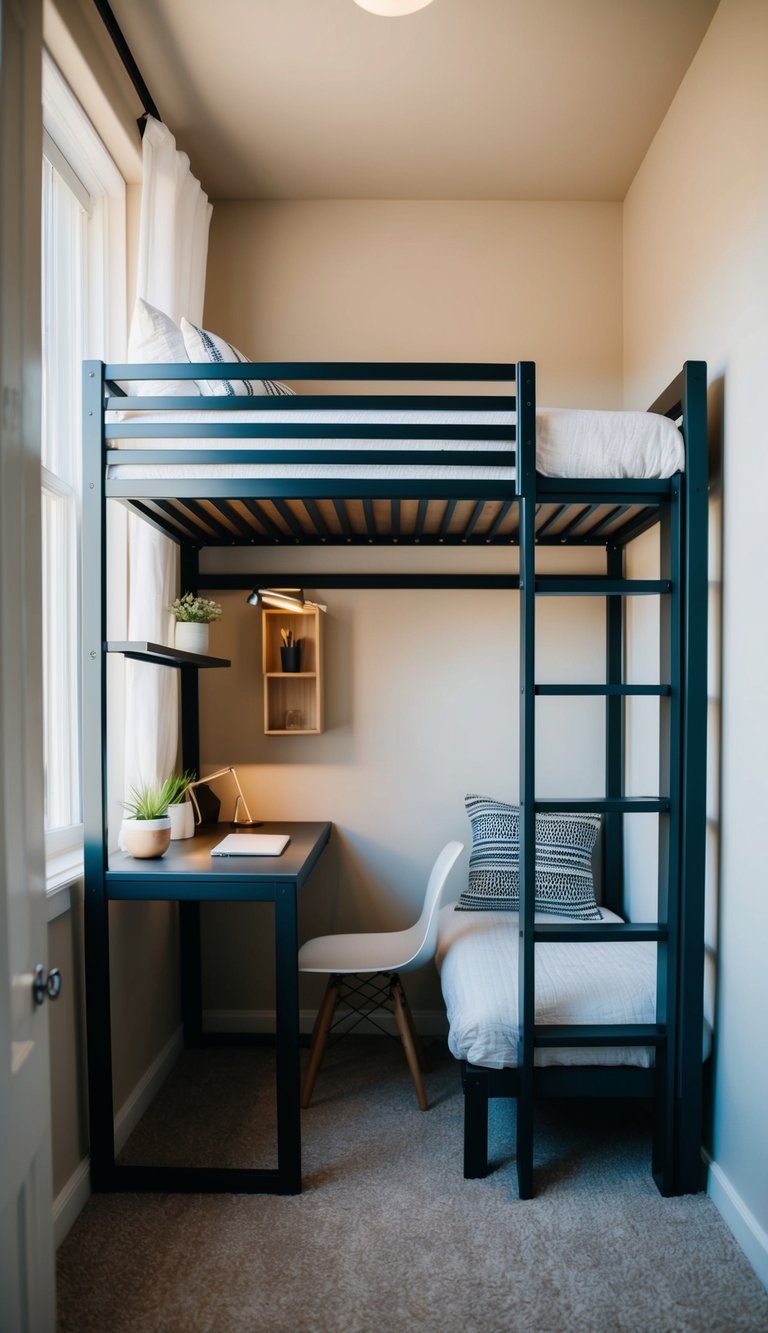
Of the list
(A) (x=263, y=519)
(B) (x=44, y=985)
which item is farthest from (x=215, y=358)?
(B) (x=44, y=985)

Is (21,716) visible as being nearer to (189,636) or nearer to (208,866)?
(208,866)

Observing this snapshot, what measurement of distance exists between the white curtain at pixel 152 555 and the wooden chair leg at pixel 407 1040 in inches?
42.1

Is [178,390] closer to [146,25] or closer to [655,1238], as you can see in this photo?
[146,25]

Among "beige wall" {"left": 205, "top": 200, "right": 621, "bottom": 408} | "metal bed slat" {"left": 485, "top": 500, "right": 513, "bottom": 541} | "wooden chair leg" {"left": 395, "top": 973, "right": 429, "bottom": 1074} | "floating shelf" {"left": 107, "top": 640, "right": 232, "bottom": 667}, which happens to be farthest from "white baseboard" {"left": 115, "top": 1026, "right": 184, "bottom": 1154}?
"beige wall" {"left": 205, "top": 200, "right": 621, "bottom": 408}

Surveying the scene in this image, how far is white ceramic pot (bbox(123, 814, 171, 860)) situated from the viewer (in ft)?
8.25

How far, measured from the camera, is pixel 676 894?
2314 millimetres

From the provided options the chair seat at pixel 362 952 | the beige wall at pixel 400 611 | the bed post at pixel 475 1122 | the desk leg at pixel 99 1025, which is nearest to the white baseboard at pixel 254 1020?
the beige wall at pixel 400 611

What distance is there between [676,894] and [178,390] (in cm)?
200

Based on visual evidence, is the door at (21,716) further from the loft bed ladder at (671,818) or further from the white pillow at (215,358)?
the loft bed ladder at (671,818)

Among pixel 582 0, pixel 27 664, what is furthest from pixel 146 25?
pixel 27 664

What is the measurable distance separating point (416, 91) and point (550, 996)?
2.84m

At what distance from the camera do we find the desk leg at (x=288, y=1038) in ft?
7.44

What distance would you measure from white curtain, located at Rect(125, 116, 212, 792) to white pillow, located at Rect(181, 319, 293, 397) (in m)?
0.33

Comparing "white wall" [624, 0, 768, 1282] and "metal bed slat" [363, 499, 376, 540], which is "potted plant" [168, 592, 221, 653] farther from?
"white wall" [624, 0, 768, 1282]
